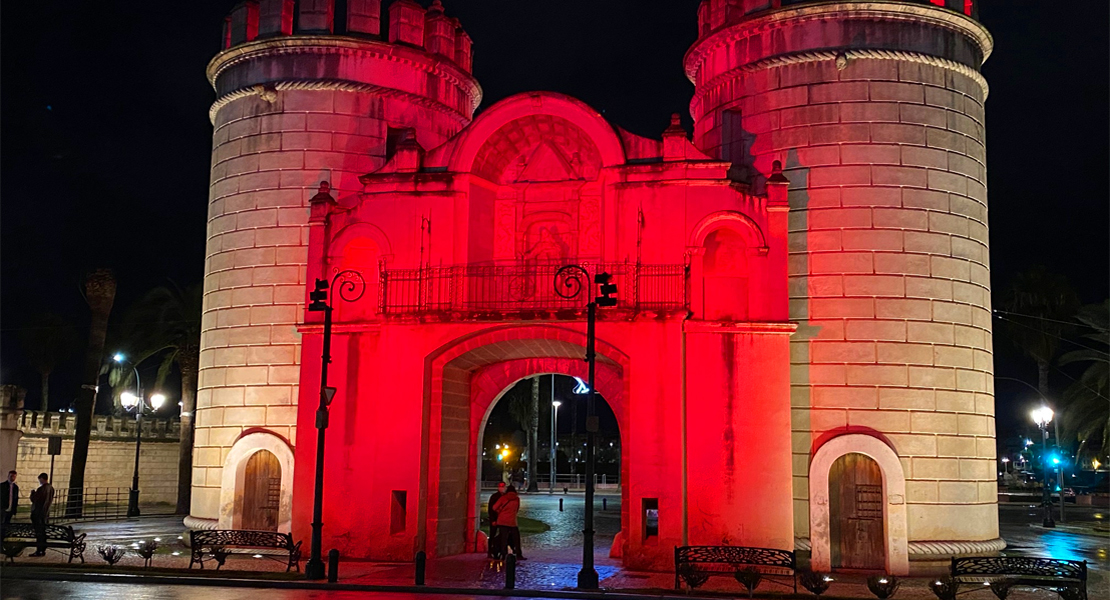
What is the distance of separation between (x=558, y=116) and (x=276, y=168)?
24.2 ft

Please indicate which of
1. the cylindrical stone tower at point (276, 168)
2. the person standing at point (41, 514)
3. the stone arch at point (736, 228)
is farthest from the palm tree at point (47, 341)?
the stone arch at point (736, 228)

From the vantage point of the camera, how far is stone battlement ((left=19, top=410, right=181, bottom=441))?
3856cm

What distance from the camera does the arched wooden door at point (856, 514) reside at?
67.2 ft

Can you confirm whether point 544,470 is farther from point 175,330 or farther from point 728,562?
point 728,562

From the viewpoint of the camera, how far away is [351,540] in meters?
21.2

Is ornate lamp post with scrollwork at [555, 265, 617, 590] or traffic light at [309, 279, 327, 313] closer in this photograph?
ornate lamp post with scrollwork at [555, 265, 617, 590]

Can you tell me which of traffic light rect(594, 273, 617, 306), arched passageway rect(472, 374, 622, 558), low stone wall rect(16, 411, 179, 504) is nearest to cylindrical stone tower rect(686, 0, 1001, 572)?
traffic light rect(594, 273, 617, 306)

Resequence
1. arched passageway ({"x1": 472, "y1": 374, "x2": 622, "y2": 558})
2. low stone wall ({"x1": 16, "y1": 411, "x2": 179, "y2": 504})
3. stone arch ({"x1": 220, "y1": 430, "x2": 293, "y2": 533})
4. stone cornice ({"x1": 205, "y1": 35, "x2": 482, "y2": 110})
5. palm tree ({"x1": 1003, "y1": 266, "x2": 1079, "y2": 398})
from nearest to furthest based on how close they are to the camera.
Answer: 1. stone arch ({"x1": 220, "y1": 430, "x2": 293, "y2": 533})
2. stone cornice ({"x1": 205, "y1": 35, "x2": 482, "y2": 110})
3. arched passageway ({"x1": 472, "y1": 374, "x2": 622, "y2": 558})
4. low stone wall ({"x1": 16, "y1": 411, "x2": 179, "y2": 504})
5. palm tree ({"x1": 1003, "y1": 266, "x2": 1079, "y2": 398})

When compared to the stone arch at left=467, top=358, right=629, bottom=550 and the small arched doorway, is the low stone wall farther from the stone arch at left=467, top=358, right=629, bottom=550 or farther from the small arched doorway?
the small arched doorway

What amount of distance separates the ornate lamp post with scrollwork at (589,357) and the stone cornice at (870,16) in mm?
6789

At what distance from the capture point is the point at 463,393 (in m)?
23.0

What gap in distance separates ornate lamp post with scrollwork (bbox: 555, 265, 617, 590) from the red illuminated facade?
63cm

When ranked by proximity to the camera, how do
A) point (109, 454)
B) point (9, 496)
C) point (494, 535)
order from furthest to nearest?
point (109, 454) → point (9, 496) → point (494, 535)

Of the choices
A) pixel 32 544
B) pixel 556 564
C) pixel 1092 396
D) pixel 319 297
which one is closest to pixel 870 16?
pixel 319 297
